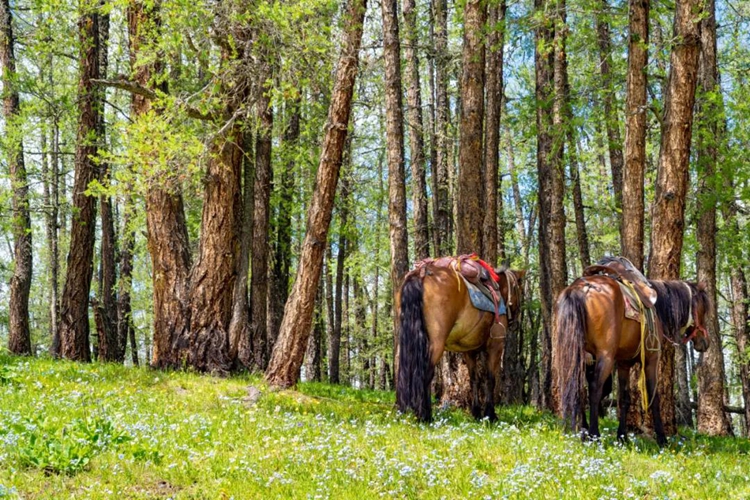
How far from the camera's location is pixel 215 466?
6367 mm

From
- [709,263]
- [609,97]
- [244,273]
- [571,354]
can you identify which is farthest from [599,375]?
[244,273]

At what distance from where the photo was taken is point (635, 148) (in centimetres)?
1116

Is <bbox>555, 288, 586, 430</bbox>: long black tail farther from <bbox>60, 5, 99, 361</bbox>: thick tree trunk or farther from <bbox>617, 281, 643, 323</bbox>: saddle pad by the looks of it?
<bbox>60, 5, 99, 361</bbox>: thick tree trunk

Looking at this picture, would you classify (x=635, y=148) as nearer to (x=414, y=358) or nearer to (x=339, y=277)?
(x=414, y=358)

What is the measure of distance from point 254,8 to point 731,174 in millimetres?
10450

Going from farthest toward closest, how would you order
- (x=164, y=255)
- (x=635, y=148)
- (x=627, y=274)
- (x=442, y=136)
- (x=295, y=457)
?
1. (x=442, y=136)
2. (x=164, y=255)
3. (x=635, y=148)
4. (x=627, y=274)
5. (x=295, y=457)

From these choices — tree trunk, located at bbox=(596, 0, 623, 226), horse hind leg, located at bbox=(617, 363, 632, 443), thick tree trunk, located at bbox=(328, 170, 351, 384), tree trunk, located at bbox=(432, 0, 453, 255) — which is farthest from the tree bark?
thick tree trunk, located at bbox=(328, 170, 351, 384)

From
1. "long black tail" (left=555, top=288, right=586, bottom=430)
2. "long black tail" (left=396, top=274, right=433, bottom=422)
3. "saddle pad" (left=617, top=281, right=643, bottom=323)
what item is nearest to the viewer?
"long black tail" (left=555, top=288, right=586, bottom=430)

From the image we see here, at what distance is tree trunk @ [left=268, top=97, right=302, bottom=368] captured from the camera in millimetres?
19969

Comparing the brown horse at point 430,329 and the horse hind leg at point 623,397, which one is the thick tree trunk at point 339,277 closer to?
the brown horse at point 430,329

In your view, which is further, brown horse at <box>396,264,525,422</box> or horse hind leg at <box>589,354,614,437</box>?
brown horse at <box>396,264,525,422</box>

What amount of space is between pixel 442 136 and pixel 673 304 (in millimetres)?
10804

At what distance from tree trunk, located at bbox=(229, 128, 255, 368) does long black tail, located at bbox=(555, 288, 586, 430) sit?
7073 millimetres

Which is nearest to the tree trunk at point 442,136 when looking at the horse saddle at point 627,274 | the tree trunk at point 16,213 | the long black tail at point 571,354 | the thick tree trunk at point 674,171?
the thick tree trunk at point 674,171
